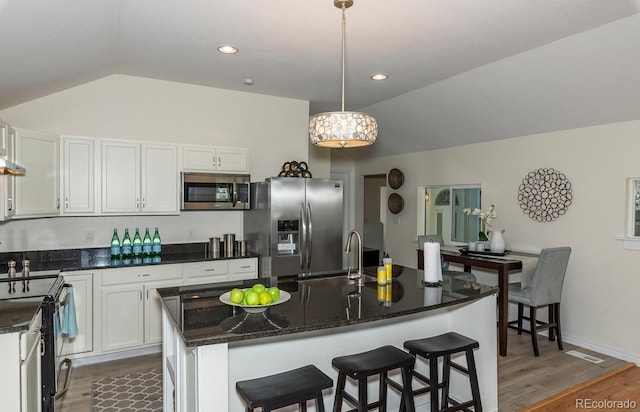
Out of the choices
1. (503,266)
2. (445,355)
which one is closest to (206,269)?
(445,355)

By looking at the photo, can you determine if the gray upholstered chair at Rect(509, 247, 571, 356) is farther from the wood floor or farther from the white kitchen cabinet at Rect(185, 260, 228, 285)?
the white kitchen cabinet at Rect(185, 260, 228, 285)

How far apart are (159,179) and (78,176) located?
2.32ft

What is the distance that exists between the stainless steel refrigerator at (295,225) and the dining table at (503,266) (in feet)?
4.71

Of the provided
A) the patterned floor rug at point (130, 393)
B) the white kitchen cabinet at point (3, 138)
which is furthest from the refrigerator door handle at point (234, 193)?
the white kitchen cabinet at point (3, 138)

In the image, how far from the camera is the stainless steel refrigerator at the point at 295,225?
423 centimetres

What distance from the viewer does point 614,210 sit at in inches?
152

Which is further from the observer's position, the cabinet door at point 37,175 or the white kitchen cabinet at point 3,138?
the cabinet door at point 37,175

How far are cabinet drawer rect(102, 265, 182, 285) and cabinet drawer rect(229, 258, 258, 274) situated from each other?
53 cm

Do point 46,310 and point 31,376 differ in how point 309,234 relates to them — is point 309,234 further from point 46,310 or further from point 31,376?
point 31,376

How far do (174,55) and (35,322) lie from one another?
7.73 feet

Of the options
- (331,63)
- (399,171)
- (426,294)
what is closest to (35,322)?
(426,294)

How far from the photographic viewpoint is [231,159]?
4.46 m

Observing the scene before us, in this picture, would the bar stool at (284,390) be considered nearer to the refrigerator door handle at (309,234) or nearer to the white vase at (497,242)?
the refrigerator door handle at (309,234)

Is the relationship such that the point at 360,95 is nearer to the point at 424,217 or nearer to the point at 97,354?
the point at 424,217
